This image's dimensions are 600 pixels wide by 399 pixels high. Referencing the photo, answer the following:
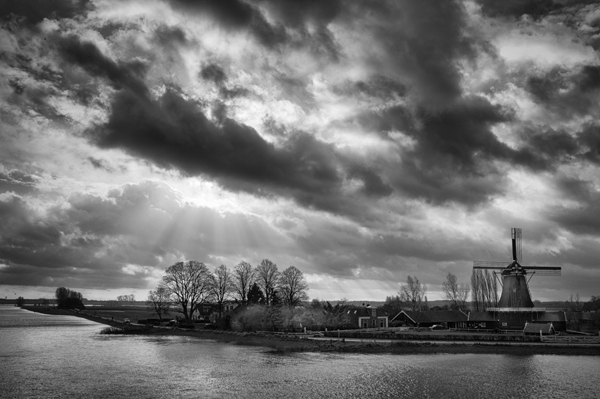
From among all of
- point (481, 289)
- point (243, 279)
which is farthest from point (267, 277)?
point (481, 289)

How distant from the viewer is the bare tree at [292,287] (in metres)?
121

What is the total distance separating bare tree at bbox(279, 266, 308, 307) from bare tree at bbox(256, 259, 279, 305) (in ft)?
5.96

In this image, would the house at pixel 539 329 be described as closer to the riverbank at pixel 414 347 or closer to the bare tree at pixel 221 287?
the riverbank at pixel 414 347

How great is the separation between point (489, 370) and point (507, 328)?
159ft

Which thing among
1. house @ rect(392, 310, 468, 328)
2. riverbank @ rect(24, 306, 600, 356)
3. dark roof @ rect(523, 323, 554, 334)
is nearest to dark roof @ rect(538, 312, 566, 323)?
dark roof @ rect(523, 323, 554, 334)

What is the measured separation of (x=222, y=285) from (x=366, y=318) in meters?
37.6

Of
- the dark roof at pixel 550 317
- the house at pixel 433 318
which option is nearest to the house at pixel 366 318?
the house at pixel 433 318

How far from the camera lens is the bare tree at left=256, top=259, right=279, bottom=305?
122262mm

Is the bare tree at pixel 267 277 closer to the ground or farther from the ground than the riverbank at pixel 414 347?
farther from the ground

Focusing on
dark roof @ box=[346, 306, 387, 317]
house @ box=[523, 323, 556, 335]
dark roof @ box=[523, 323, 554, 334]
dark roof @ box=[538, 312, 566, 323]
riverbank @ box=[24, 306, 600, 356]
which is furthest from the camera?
dark roof @ box=[346, 306, 387, 317]

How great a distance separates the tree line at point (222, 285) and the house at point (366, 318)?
15.4m

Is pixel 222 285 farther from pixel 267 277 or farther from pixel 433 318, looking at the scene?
pixel 433 318

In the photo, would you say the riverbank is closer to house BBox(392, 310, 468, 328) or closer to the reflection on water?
the reflection on water

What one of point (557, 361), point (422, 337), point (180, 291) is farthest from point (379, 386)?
point (180, 291)
